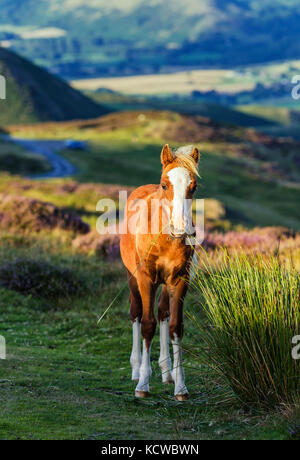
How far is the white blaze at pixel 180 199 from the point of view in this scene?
23.9 ft

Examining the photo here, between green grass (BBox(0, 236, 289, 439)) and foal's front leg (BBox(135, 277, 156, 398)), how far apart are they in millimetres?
177

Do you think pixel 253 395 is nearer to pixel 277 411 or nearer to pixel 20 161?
pixel 277 411

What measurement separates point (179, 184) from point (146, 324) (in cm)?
195

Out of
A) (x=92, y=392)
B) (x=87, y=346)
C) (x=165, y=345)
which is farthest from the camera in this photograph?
(x=87, y=346)

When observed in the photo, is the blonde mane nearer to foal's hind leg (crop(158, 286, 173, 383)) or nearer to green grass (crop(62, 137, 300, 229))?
foal's hind leg (crop(158, 286, 173, 383))

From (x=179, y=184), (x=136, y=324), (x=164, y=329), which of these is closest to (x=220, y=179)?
(x=136, y=324)

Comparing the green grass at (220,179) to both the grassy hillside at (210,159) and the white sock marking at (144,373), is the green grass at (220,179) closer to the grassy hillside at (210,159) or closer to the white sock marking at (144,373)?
the grassy hillside at (210,159)

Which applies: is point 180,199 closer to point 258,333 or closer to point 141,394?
point 258,333

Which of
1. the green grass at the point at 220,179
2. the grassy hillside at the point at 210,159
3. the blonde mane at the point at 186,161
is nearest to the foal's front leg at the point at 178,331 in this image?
the blonde mane at the point at 186,161

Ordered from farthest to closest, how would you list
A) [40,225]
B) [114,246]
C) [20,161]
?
1. [20,161]
2. [40,225]
3. [114,246]

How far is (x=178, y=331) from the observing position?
8391 mm
